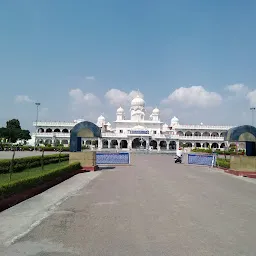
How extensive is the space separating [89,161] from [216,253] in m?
13.2

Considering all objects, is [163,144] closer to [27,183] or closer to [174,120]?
[174,120]

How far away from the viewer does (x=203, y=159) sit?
23484 mm

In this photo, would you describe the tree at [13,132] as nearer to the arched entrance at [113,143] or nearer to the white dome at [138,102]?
the arched entrance at [113,143]

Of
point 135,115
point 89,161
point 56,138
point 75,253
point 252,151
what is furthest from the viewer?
point 135,115

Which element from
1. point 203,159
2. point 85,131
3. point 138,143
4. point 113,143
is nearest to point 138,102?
point 138,143

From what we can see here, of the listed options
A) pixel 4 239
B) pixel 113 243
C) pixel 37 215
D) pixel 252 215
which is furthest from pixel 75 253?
pixel 252 215

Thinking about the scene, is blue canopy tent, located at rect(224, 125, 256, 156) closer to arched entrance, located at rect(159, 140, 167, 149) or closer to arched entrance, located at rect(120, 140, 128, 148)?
arched entrance, located at rect(120, 140, 128, 148)

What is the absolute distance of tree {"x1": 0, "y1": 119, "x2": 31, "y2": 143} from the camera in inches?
2899

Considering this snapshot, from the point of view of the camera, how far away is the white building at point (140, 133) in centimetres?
6594

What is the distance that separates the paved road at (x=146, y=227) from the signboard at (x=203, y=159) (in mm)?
13227

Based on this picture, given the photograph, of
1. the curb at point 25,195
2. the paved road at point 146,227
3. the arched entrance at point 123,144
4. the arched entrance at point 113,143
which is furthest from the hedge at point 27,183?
the arched entrance at point 113,143

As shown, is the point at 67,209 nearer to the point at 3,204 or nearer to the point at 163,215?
the point at 3,204

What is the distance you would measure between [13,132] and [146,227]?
74.3 metres

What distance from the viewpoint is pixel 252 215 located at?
6727mm
